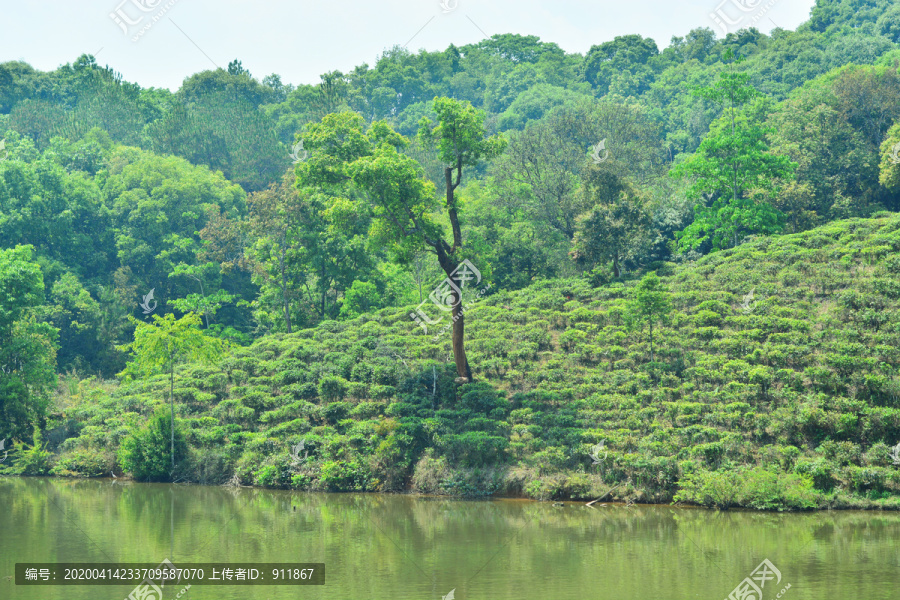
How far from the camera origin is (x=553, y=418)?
2323cm

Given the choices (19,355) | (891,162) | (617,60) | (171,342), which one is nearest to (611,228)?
(891,162)

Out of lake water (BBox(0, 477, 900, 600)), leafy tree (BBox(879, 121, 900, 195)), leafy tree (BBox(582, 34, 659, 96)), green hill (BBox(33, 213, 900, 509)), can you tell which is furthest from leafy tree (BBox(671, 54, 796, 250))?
leafy tree (BBox(582, 34, 659, 96))

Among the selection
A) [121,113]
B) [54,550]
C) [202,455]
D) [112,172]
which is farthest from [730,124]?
[121,113]

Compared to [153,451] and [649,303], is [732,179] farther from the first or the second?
[153,451]

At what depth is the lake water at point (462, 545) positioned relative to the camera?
12938 millimetres

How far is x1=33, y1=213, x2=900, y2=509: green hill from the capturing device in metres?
20.4

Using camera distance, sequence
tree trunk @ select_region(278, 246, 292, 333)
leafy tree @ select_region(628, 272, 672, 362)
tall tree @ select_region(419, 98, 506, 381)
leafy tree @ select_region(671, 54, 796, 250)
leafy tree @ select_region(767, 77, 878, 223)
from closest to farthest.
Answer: leafy tree @ select_region(628, 272, 672, 362) < tall tree @ select_region(419, 98, 506, 381) < leafy tree @ select_region(671, 54, 796, 250) < leafy tree @ select_region(767, 77, 878, 223) < tree trunk @ select_region(278, 246, 292, 333)

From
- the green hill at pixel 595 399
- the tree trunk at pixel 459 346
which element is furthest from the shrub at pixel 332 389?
the tree trunk at pixel 459 346

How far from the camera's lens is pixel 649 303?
25.2 meters

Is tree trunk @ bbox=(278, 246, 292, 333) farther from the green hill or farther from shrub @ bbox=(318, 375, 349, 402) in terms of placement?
Result: shrub @ bbox=(318, 375, 349, 402)

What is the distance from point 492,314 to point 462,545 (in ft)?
48.7

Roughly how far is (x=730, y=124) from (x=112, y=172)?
3810cm

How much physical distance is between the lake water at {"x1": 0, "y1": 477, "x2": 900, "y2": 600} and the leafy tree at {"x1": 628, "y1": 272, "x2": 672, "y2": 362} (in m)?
7.36

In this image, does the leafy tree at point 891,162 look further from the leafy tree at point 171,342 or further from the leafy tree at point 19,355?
the leafy tree at point 19,355
